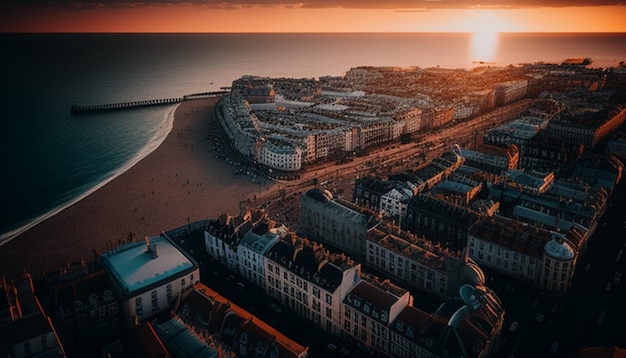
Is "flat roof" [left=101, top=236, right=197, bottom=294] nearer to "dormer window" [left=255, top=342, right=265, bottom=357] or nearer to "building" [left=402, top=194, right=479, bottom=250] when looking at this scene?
"dormer window" [left=255, top=342, right=265, bottom=357]

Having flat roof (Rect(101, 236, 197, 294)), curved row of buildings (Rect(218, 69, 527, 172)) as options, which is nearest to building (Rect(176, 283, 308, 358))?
flat roof (Rect(101, 236, 197, 294))

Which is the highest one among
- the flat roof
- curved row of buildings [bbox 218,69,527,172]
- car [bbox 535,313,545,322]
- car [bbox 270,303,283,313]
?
curved row of buildings [bbox 218,69,527,172]

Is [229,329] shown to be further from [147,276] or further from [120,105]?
[120,105]

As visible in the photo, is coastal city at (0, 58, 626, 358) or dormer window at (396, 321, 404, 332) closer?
coastal city at (0, 58, 626, 358)

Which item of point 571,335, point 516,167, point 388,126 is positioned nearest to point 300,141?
point 388,126

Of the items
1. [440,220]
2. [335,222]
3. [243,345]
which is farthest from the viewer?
[335,222]

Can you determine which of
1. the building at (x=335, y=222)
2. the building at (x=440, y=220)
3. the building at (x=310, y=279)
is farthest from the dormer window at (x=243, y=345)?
the building at (x=440, y=220)

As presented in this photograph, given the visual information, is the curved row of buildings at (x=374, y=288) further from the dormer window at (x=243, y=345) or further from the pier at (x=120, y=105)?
the pier at (x=120, y=105)

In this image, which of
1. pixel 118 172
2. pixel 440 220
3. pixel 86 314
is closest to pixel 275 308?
pixel 86 314
